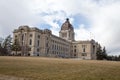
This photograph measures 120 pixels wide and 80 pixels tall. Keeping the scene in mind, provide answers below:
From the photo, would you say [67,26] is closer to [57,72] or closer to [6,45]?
[6,45]

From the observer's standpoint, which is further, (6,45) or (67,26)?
(67,26)

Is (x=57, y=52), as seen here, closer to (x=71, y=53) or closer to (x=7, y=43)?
(x=71, y=53)

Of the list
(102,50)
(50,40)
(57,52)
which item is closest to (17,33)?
(50,40)

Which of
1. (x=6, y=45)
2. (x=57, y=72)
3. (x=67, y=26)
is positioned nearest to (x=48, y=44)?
(x=6, y=45)

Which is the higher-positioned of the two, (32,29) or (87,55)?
(32,29)

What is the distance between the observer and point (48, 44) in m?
120

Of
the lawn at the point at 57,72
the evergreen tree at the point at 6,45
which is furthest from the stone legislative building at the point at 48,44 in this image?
the lawn at the point at 57,72

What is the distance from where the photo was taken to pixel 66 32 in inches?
6535

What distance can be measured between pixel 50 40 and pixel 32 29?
17.5 metres

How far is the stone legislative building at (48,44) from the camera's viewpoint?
4269 inches

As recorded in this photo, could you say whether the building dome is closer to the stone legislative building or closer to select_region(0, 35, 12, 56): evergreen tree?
the stone legislative building

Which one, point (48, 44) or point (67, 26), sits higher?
point (67, 26)

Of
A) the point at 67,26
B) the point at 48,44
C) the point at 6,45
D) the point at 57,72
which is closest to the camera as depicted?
the point at 57,72

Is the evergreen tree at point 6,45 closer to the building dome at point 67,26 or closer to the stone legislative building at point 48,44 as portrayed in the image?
the stone legislative building at point 48,44
